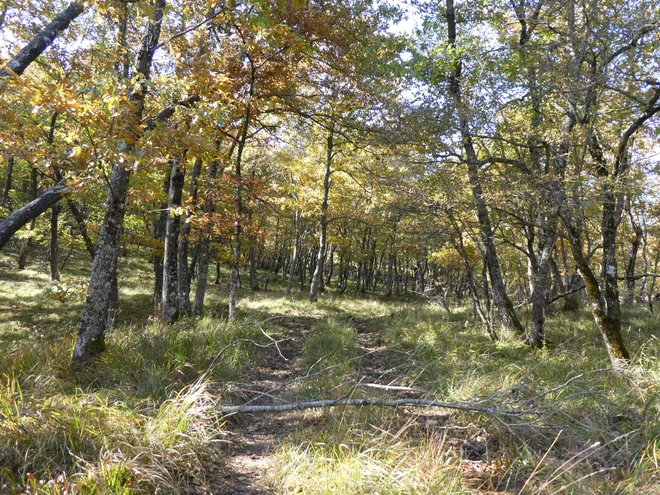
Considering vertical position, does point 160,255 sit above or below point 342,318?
above

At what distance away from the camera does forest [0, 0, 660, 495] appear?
291 cm

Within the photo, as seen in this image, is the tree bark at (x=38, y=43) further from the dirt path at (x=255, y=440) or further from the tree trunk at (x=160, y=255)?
the tree trunk at (x=160, y=255)

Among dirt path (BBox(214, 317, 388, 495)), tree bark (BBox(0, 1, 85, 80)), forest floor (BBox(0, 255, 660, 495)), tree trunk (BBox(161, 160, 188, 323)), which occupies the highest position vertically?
tree bark (BBox(0, 1, 85, 80))

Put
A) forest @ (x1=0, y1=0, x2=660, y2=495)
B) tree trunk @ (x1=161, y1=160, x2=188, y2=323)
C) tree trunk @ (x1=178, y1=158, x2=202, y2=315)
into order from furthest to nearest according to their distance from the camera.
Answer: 1. tree trunk @ (x1=178, y1=158, x2=202, y2=315)
2. tree trunk @ (x1=161, y1=160, x2=188, y2=323)
3. forest @ (x1=0, y1=0, x2=660, y2=495)

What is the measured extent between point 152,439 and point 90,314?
115 inches

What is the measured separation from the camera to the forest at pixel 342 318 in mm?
2908

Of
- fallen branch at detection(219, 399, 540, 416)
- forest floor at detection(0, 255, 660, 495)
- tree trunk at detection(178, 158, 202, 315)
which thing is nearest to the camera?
forest floor at detection(0, 255, 660, 495)

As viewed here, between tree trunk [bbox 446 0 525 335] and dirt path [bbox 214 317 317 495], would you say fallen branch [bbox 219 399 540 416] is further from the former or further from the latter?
tree trunk [bbox 446 0 525 335]

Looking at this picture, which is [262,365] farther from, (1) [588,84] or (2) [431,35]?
(2) [431,35]

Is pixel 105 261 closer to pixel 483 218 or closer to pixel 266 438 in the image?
pixel 266 438

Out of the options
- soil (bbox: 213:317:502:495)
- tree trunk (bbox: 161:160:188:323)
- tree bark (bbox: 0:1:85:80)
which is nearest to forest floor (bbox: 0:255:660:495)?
soil (bbox: 213:317:502:495)

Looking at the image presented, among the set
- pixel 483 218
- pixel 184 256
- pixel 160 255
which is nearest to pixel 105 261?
pixel 184 256

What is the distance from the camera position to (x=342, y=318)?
12516 millimetres

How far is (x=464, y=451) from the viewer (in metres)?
3.37
